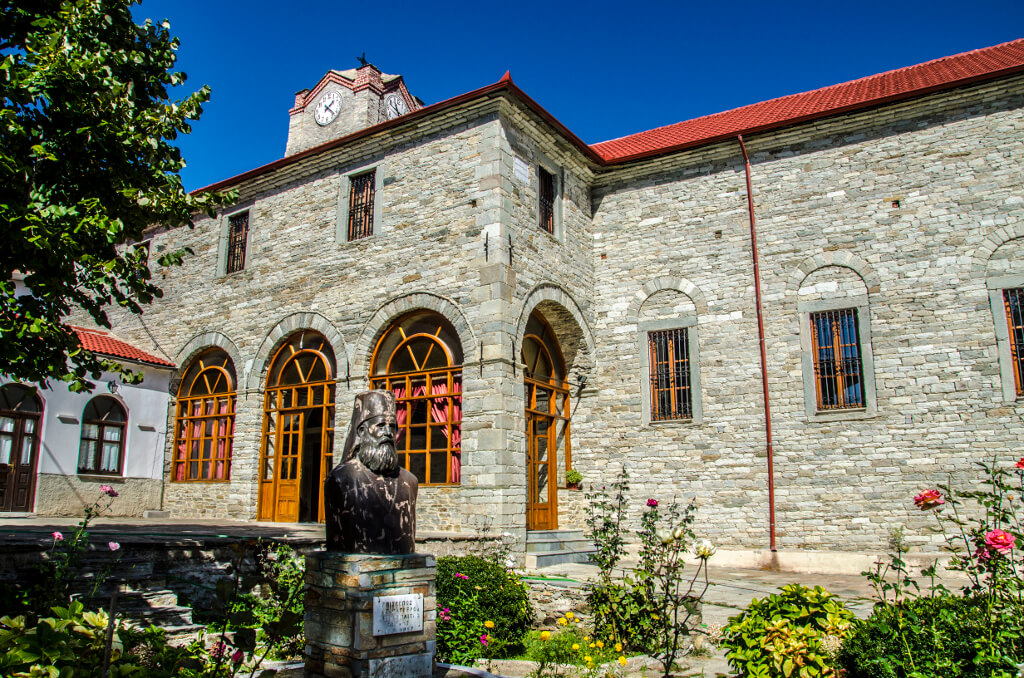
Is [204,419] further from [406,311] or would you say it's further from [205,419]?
[406,311]

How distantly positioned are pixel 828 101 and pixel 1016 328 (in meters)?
5.39

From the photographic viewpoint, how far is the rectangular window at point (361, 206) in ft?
43.2

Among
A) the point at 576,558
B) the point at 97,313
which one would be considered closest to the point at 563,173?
the point at 576,558

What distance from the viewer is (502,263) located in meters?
11.3

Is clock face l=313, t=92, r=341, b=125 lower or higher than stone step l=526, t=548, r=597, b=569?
higher

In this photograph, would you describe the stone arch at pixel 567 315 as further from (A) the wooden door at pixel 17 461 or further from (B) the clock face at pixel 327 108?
(B) the clock face at pixel 327 108

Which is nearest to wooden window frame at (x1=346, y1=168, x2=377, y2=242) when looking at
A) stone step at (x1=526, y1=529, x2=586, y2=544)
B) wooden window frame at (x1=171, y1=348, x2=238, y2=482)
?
wooden window frame at (x1=171, y1=348, x2=238, y2=482)

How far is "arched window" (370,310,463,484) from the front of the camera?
11.6 meters

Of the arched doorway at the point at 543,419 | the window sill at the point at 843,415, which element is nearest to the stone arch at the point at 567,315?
the arched doorway at the point at 543,419

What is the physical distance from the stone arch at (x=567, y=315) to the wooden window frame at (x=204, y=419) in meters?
6.17

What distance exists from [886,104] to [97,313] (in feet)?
37.9

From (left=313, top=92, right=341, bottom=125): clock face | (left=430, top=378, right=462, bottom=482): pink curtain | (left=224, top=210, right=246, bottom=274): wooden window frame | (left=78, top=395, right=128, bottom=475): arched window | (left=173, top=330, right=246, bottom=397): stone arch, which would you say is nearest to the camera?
(left=430, top=378, right=462, bottom=482): pink curtain

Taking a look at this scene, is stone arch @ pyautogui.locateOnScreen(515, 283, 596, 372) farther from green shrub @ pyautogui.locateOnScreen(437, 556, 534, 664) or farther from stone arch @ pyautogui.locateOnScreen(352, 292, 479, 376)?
green shrub @ pyautogui.locateOnScreen(437, 556, 534, 664)

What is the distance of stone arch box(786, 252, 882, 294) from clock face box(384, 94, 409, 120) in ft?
48.5
